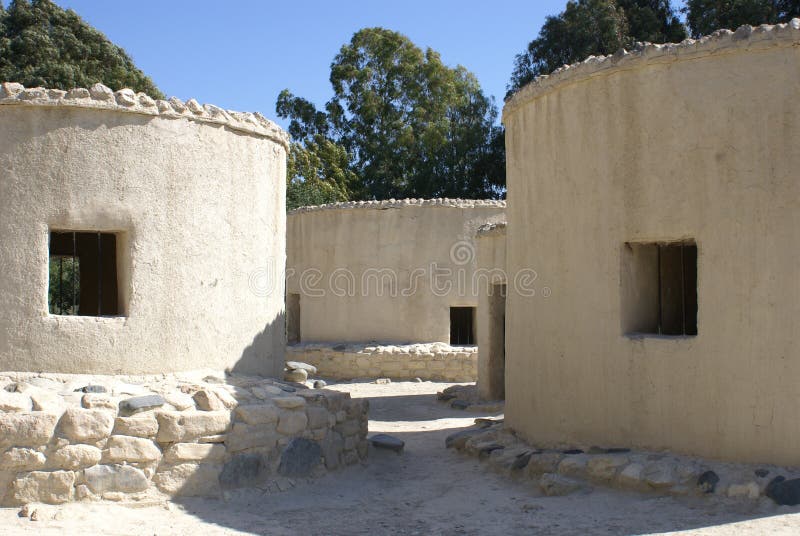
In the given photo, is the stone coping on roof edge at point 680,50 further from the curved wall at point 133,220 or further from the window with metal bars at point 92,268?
the window with metal bars at point 92,268

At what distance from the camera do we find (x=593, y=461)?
21.7 ft

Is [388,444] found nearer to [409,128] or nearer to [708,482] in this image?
[708,482]

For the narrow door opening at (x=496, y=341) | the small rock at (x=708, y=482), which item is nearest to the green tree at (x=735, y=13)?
the narrow door opening at (x=496, y=341)

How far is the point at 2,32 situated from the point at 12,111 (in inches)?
715

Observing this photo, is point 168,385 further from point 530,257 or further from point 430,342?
point 430,342

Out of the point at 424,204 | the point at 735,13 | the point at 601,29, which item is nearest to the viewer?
the point at 424,204

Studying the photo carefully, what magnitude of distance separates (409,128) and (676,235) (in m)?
22.2

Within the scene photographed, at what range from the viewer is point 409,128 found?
92.3 ft

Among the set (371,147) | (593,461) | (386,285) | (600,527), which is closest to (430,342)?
(386,285)

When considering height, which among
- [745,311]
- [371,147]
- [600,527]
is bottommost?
[600,527]

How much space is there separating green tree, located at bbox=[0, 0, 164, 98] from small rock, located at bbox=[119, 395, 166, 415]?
56.0 ft

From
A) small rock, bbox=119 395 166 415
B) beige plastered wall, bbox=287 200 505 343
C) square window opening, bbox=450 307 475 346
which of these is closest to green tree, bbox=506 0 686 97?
square window opening, bbox=450 307 475 346

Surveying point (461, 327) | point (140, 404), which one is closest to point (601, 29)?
point (461, 327)

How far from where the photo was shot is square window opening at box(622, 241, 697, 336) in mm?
6906
